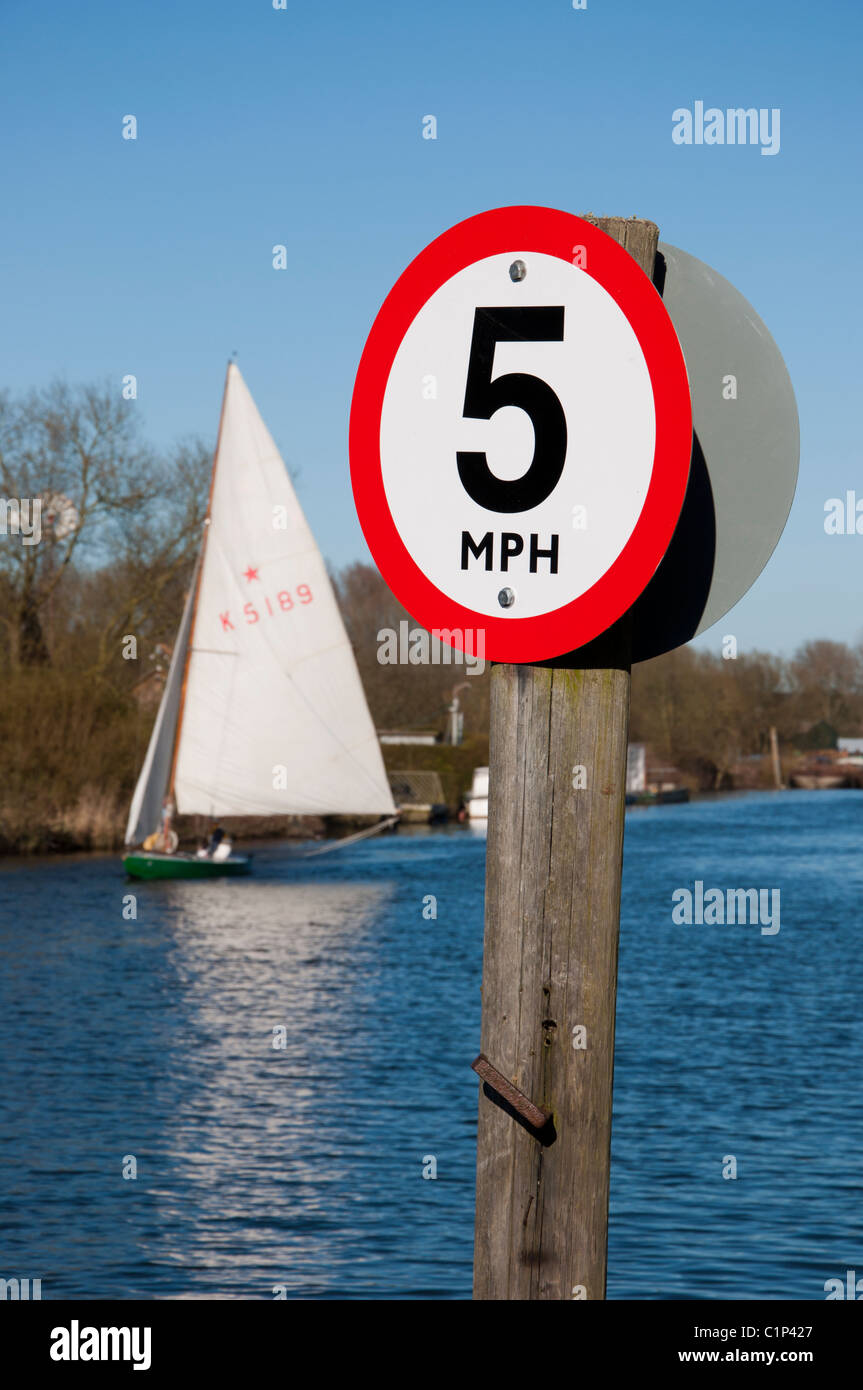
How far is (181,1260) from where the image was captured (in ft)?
30.3

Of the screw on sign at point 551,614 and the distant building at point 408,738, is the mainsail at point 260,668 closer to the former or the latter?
the distant building at point 408,738

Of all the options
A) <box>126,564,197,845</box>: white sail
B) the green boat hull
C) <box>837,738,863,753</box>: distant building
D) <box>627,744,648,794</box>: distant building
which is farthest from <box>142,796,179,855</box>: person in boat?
<box>837,738,863,753</box>: distant building

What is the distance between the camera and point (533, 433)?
229cm

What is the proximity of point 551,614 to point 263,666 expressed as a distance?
108 feet

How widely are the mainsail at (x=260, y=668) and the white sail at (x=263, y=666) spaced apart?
2cm

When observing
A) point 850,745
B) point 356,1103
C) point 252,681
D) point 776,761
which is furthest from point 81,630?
point 850,745

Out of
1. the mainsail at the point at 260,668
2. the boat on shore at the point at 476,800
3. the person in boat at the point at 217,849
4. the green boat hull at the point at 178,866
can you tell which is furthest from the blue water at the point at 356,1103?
the boat on shore at the point at 476,800

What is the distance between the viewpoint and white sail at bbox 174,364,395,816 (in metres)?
35.0

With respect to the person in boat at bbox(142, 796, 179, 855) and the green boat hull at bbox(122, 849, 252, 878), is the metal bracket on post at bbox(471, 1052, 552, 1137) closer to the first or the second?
the green boat hull at bbox(122, 849, 252, 878)

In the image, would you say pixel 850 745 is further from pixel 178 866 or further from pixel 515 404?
pixel 515 404

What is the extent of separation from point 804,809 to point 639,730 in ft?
52.5
